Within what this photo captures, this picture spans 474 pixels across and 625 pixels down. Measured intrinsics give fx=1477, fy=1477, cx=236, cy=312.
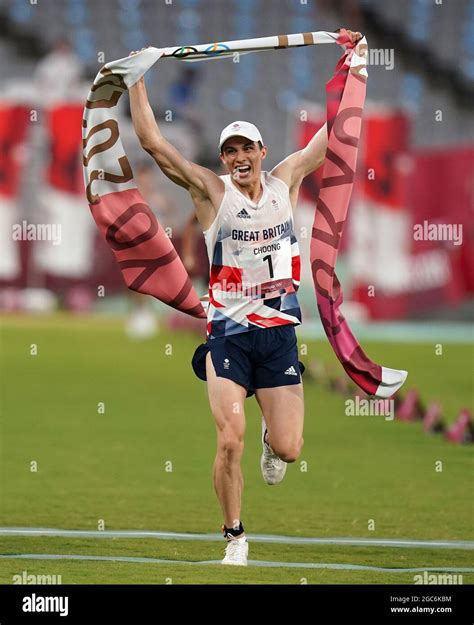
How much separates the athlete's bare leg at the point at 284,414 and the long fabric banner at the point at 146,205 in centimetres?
54

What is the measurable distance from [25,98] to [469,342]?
16.2 metres

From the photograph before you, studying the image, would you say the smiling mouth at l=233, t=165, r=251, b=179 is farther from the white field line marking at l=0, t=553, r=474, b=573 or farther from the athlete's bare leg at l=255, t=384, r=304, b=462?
the white field line marking at l=0, t=553, r=474, b=573

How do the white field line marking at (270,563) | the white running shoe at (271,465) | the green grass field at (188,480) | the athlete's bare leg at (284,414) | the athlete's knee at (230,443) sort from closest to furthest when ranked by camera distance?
the athlete's knee at (230,443)
the white field line marking at (270,563)
the athlete's bare leg at (284,414)
the green grass field at (188,480)
the white running shoe at (271,465)

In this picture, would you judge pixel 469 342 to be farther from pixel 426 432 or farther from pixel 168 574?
pixel 168 574

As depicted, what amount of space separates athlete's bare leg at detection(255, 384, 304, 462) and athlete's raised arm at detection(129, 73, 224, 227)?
1192 millimetres

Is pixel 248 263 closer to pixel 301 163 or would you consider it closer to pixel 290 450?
pixel 301 163

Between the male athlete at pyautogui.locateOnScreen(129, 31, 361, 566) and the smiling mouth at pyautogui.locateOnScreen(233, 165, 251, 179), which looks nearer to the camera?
the male athlete at pyautogui.locateOnScreen(129, 31, 361, 566)

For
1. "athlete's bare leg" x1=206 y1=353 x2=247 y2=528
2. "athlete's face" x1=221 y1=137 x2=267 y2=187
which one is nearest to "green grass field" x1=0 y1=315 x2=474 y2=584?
"athlete's bare leg" x1=206 y1=353 x2=247 y2=528

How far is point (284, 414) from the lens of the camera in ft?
31.3

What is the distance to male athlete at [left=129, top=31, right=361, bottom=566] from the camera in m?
9.27

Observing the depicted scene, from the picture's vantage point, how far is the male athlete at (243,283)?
30.4ft

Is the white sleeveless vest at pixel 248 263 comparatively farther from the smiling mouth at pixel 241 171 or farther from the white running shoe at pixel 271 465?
the white running shoe at pixel 271 465

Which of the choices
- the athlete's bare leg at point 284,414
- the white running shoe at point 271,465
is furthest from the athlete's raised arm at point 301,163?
the white running shoe at point 271,465

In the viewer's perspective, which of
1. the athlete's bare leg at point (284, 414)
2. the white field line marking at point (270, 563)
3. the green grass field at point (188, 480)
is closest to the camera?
the white field line marking at point (270, 563)
